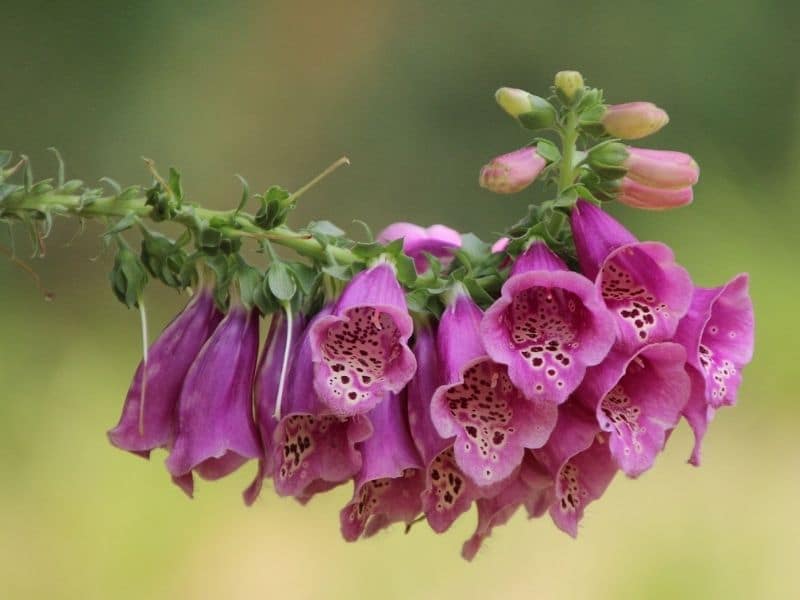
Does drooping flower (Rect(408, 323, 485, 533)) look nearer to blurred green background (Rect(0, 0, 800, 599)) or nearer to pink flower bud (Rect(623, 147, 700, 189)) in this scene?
pink flower bud (Rect(623, 147, 700, 189))

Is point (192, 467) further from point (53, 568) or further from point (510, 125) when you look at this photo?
point (510, 125)

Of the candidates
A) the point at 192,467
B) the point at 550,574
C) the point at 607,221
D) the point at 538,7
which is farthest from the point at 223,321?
the point at 538,7

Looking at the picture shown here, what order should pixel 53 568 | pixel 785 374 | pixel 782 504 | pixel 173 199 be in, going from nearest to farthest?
pixel 173 199, pixel 53 568, pixel 782 504, pixel 785 374

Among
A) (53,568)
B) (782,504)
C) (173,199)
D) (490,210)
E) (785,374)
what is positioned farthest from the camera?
(490,210)

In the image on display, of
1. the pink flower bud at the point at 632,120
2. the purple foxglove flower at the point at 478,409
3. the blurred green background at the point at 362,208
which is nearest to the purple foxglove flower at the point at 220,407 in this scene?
the purple foxglove flower at the point at 478,409

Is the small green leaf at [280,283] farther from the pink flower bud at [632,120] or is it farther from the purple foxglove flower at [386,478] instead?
the pink flower bud at [632,120]

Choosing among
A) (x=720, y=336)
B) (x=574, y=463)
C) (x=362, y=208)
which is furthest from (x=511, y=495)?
(x=362, y=208)

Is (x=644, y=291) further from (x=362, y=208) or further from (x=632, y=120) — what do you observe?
(x=362, y=208)
